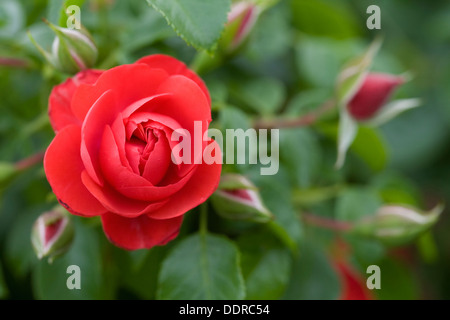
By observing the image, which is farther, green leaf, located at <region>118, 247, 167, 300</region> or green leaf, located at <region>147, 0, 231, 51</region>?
green leaf, located at <region>118, 247, 167, 300</region>

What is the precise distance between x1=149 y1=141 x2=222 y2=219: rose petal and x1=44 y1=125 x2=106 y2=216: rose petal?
6cm

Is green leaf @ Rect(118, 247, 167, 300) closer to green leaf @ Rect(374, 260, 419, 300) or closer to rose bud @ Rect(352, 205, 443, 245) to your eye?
rose bud @ Rect(352, 205, 443, 245)

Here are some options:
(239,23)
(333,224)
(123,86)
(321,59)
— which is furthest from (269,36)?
(123,86)

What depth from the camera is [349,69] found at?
0.66 meters

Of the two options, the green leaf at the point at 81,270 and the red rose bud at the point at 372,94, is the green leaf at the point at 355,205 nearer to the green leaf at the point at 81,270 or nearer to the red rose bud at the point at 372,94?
the red rose bud at the point at 372,94

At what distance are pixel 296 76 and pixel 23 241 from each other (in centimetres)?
56

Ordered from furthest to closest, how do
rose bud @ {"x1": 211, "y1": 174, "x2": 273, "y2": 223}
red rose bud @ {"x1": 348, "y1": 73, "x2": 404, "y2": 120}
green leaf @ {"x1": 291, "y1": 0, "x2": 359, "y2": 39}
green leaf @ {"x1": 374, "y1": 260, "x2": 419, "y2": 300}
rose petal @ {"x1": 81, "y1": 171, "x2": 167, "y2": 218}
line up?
1. green leaf @ {"x1": 291, "y1": 0, "x2": 359, "y2": 39}
2. green leaf @ {"x1": 374, "y1": 260, "x2": 419, "y2": 300}
3. red rose bud @ {"x1": 348, "y1": 73, "x2": 404, "y2": 120}
4. rose bud @ {"x1": 211, "y1": 174, "x2": 273, "y2": 223}
5. rose petal @ {"x1": 81, "y1": 171, "x2": 167, "y2": 218}

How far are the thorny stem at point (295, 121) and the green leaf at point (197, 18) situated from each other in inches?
8.6

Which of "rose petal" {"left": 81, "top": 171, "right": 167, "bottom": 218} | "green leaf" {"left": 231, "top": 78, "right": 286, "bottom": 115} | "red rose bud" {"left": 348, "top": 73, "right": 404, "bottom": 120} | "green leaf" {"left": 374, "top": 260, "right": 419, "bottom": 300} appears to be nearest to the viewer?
"rose petal" {"left": 81, "top": 171, "right": 167, "bottom": 218}

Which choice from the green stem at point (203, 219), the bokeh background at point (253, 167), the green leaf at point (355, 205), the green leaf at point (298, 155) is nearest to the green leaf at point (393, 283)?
the bokeh background at point (253, 167)

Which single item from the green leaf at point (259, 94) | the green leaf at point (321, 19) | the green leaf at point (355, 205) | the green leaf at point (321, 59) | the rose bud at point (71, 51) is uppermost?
the green leaf at point (321, 19)

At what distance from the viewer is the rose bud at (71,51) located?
0.51 metres

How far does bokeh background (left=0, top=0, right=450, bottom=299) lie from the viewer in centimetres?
63

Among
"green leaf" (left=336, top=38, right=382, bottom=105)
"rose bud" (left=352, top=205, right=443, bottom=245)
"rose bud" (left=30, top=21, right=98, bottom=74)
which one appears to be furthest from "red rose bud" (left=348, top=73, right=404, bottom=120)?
"rose bud" (left=30, top=21, right=98, bottom=74)
